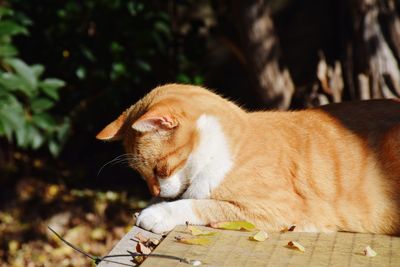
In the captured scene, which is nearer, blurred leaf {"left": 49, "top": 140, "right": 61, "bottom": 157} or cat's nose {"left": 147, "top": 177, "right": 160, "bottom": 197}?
cat's nose {"left": 147, "top": 177, "right": 160, "bottom": 197}

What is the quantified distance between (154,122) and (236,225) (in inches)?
23.4

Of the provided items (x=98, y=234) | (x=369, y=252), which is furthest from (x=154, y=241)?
(x=98, y=234)

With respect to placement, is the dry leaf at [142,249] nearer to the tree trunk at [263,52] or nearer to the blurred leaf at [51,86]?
the tree trunk at [263,52]

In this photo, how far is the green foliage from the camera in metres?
4.71

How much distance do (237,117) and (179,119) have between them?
333 mm

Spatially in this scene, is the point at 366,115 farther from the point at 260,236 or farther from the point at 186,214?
the point at 186,214

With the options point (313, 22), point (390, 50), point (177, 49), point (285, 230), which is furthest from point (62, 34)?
point (285, 230)

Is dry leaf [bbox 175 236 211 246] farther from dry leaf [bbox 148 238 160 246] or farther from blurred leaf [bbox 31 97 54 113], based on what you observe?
blurred leaf [bbox 31 97 54 113]

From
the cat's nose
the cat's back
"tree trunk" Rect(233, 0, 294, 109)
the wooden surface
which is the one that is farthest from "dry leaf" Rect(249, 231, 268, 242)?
"tree trunk" Rect(233, 0, 294, 109)

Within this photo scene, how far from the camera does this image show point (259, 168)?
3.24 metres

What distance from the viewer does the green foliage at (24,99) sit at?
185 inches

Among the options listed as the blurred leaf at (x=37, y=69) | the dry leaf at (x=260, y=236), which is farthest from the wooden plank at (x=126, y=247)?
the blurred leaf at (x=37, y=69)

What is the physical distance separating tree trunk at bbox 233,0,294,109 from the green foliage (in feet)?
4.63

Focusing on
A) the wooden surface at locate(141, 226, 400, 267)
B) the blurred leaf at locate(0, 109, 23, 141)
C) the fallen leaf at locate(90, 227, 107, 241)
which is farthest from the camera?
the fallen leaf at locate(90, 227, 107, 241)
